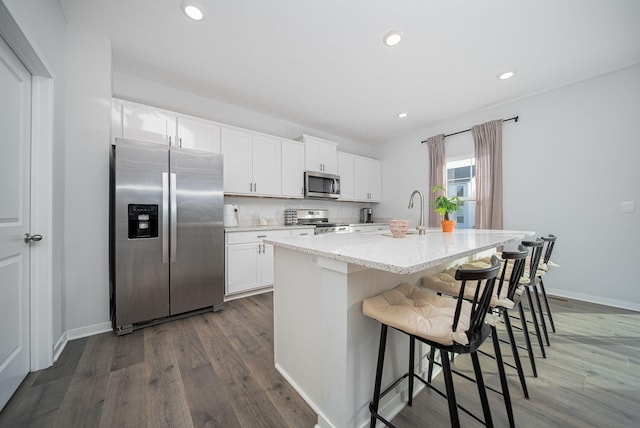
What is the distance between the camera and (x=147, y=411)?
1.24 meters

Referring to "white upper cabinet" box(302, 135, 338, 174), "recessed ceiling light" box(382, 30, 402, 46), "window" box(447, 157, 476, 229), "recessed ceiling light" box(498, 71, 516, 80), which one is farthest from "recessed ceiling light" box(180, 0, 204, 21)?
"window" box(447, 157, 476, 229)

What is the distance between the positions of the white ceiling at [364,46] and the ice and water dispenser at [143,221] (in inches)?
61.9

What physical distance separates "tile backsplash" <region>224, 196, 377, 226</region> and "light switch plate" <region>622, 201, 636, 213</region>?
146 inches

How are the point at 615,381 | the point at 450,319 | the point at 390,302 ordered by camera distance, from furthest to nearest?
the point at 615,381
the point at 390,302
the point at 450,319

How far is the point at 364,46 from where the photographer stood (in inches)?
86.7

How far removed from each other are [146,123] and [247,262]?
1.96 meters

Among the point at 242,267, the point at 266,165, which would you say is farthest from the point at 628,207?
the point at 242,267

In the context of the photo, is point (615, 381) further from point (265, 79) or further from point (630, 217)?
point (265, 79)

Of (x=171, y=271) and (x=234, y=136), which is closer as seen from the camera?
(x=171, y=271)

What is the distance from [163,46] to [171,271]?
2.19 metres

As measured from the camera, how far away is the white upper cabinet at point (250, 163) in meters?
3.15

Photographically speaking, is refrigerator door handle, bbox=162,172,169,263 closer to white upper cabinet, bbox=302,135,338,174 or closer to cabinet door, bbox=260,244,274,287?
cabinet door, bbox=260,244,274,287

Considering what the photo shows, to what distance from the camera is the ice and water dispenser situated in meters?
2.11

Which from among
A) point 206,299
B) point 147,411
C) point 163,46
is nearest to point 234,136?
point 163,46
